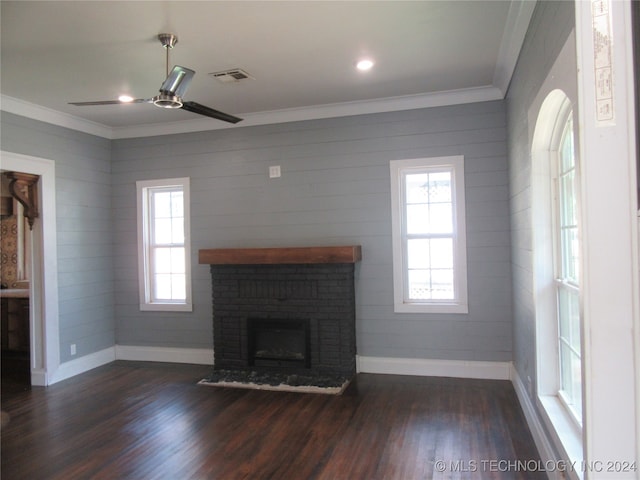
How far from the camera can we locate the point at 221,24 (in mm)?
2867

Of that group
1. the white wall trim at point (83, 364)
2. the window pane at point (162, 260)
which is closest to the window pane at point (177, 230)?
the window pane at point (162, 260)

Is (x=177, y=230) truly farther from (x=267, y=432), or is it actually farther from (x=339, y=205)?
(x=267, y=432)

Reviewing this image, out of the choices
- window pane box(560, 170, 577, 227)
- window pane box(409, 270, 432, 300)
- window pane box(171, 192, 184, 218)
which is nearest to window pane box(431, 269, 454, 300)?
window pane box(409, 270, 432, 300)

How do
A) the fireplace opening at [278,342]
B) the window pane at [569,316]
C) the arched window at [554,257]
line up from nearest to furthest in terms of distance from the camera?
the window pane at [569,316] → the arched window at [554,257] → the fireplace opening at [278,342]

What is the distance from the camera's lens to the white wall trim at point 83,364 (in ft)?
15.1

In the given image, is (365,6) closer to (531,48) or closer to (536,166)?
(531,48)

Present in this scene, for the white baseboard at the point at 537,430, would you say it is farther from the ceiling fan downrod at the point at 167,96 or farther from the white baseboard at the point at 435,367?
the ceiling fan downrod at the point at 167,96

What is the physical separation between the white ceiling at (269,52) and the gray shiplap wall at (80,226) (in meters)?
0.35

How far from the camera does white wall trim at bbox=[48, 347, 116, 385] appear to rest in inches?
182

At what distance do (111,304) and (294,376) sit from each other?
2.70 metres

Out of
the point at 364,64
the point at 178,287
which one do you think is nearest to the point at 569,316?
the point at 364,64

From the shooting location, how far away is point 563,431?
221 centimetres

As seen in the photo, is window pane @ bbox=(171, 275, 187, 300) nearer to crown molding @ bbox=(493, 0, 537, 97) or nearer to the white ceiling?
the white ceiling

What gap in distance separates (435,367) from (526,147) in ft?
8.13
